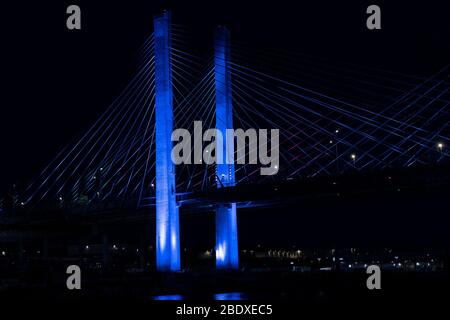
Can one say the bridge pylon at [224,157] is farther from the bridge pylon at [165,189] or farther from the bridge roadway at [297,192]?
the bridge pylon at [165,189]

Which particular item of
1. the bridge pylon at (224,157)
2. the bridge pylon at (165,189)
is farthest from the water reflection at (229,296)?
the bridge pylon at (224,157)

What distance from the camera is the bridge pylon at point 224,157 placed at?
100 feet

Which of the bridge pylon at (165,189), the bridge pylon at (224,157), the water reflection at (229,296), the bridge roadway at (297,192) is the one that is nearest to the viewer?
the water reflection at (229,296)

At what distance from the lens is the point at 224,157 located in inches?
1196

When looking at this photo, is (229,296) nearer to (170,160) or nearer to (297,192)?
(297,192)

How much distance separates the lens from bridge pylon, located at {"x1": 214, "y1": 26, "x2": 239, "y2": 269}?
100ft

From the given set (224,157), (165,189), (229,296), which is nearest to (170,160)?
(165,189)

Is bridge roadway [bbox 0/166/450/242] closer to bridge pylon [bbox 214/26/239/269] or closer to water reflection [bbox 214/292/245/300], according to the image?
bridge pylon [bbox 214/26/239/269]

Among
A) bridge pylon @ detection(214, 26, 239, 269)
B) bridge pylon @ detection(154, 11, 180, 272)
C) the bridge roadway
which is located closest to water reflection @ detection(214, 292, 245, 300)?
bridge pylon @ detection(154, 11, 180, 272)

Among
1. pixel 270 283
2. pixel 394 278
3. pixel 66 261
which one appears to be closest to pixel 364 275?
pixel 394 278

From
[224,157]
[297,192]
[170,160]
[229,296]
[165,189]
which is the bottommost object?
[229,296]

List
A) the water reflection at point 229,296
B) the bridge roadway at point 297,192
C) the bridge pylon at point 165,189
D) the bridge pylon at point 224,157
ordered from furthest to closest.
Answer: the bridge pylon at point 224,157
the bridge pylon at point 165,189
the bridge roadway at point 297,192
the water reflection at point 229,296

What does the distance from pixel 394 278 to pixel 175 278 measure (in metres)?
6.84

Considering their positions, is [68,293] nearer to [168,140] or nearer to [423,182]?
[168,140]
